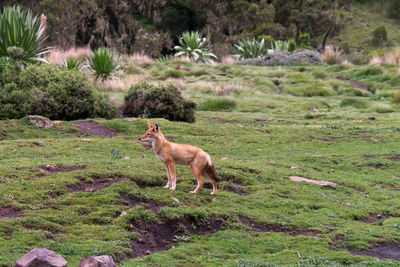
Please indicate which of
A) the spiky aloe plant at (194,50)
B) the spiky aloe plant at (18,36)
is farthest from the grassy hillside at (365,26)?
the spiky aloe plant at (18,36)

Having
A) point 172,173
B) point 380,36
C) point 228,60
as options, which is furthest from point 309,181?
point 380,36

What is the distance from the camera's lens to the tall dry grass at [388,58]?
3200 cm

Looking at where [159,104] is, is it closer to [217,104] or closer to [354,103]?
[217,104]

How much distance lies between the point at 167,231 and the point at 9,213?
7.34ft

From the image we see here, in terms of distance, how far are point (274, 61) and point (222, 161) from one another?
26.0 metres

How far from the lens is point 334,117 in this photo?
813 inches

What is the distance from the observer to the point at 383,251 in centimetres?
764

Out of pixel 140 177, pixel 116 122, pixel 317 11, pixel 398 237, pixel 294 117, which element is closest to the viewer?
pixel 398 237

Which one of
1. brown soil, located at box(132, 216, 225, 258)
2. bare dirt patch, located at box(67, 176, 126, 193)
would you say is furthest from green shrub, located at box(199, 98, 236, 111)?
brown soil, located at box(132, 216, 225, 258)

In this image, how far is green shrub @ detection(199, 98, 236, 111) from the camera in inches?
863

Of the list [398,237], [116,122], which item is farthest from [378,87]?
[398,237]

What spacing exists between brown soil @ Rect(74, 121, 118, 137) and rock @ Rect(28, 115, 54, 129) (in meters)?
0.82

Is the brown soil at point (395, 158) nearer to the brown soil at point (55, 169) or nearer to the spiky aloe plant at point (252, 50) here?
the brown soil at point (55, 169)

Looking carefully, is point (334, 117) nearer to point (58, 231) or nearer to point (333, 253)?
point (333, 253)
